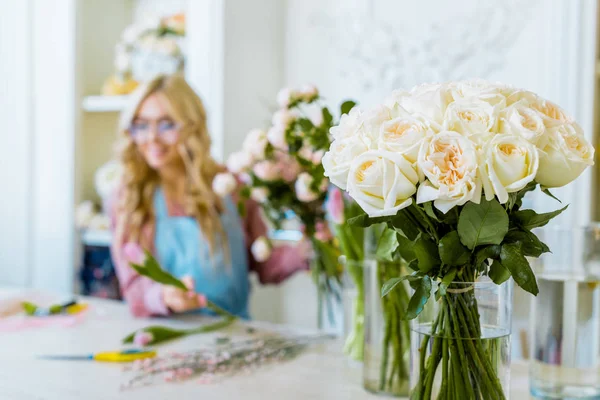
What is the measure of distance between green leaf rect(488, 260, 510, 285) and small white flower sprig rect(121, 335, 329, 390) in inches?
20.3

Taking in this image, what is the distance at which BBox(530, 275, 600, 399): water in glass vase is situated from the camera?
2.96 feet

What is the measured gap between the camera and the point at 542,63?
2076 millimetres

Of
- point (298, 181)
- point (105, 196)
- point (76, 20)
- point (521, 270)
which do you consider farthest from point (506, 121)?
point (76, 20)

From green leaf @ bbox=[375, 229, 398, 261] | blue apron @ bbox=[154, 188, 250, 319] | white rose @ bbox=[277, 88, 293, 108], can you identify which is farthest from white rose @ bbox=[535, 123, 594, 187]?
blue apron @ bbox=[154, 188, 250, 319]

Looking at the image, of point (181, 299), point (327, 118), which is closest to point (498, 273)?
point (327, 118)

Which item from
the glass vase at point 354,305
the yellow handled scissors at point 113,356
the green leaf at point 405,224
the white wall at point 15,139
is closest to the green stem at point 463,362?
the green leaf at point 405,224

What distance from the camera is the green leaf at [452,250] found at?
0.67 m

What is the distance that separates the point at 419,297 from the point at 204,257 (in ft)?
3.65

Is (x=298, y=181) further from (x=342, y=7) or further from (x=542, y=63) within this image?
(x=342, y=7)

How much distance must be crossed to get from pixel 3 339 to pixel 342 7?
1.68 m

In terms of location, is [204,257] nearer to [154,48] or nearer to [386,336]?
[386,336]

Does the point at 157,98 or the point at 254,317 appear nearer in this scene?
the point at 157,98

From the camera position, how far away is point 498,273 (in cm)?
69

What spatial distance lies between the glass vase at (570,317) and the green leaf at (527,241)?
0.25 m
